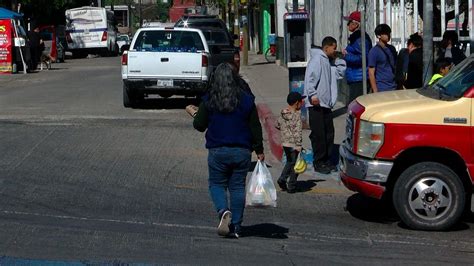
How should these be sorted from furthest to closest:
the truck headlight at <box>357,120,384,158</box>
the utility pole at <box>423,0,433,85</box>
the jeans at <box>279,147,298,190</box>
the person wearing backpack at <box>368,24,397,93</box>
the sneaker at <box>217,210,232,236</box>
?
the person wearing backpack at <box>368,24,397,93</box> → the utility pole at <box>423,0,433,85</box> → the jeans at <box>279,147,298,190</box> → the truck headlight at <box>357,120,384,158</box> → the sneaker at <box>217,210,232,236</box>

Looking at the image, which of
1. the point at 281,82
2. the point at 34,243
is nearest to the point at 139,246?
the point at 34,243

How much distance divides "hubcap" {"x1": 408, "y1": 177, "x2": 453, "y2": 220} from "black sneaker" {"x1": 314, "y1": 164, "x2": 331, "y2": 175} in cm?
339

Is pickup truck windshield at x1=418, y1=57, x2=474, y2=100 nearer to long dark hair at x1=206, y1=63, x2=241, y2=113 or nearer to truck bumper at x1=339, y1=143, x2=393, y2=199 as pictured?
truck bumper at x1=339, y1=143, x2=393, y2=199

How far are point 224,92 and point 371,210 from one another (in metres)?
3.02

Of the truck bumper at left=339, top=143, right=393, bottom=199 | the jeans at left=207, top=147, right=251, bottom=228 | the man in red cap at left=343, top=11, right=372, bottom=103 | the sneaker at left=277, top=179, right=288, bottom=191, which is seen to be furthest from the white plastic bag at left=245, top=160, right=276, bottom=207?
the man in red cap at left=343, top=11, right=372, bottom=103

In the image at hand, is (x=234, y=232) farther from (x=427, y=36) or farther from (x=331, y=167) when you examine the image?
(x=427, y=36)

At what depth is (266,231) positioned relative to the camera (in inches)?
355

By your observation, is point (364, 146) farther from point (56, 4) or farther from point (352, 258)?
point (56, 4)

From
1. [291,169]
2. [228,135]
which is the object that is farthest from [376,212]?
[228,135]

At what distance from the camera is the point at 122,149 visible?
47.3ft

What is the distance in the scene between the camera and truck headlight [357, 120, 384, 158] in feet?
29.8

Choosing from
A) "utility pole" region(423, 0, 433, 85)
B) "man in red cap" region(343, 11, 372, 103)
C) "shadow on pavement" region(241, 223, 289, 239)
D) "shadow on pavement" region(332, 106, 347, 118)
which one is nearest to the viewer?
"shadow on pavement" region(241, 223, 289, 239)

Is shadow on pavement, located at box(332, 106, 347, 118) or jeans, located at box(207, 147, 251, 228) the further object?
shadow on pavement, located at box(332, 106, 347, 118)

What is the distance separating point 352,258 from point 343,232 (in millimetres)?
1135
